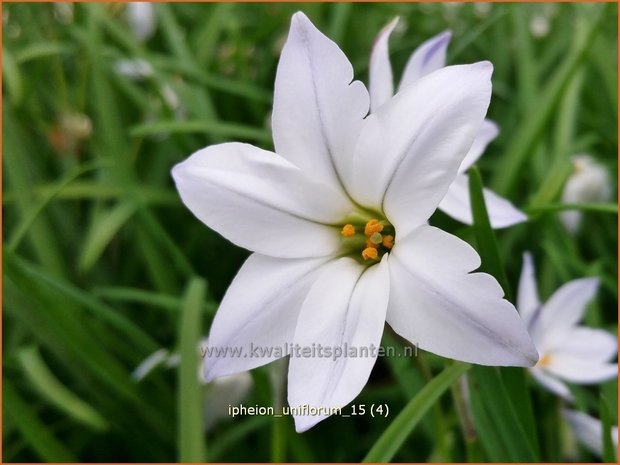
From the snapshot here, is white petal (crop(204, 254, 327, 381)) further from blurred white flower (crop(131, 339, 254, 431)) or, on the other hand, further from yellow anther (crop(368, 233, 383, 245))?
blurred white flower (crop(131, 339, 254, 431))

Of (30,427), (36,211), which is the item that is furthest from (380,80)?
(30,427)

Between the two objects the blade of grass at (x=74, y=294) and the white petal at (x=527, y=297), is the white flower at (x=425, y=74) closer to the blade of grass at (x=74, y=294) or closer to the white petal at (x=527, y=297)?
the white petal at (x=527, y=297)

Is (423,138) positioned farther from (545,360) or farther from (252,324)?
→ (545,360)

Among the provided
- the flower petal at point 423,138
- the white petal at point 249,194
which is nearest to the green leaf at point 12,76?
the white petal at point 249,194

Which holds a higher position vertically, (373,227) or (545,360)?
(373,227)

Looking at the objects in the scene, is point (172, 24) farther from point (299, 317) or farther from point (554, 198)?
point (299, 317)

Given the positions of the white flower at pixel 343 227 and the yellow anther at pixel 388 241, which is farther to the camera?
the yellow anther at pixel 388 241

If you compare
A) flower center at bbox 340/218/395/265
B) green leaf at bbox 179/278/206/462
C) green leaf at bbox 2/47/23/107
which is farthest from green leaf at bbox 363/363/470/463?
green leaf at bbox 2/47/23/107

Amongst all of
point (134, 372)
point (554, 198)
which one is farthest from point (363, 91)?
point (134, 372)
